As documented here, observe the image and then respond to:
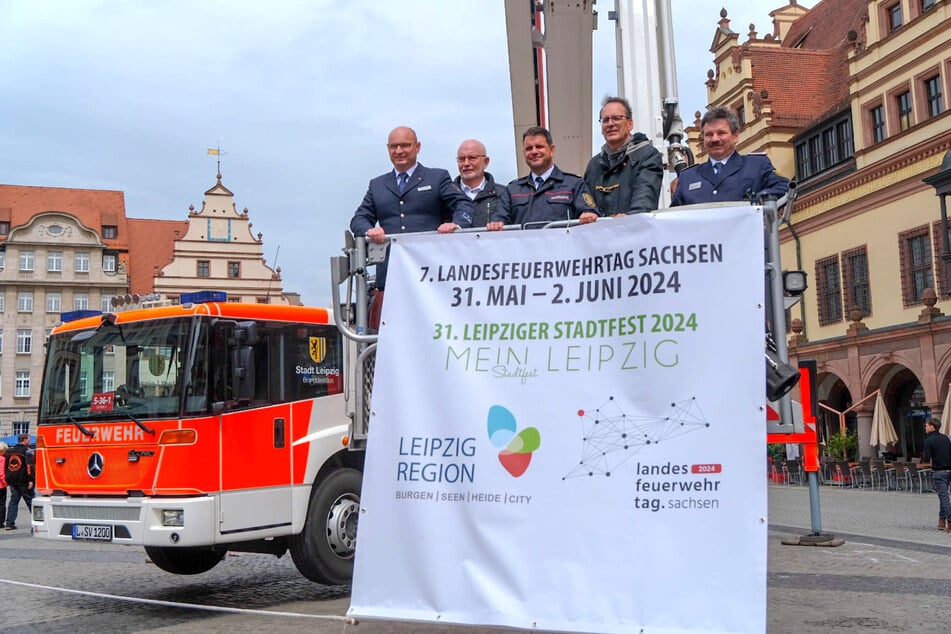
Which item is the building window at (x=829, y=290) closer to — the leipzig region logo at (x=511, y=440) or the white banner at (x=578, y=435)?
the white banner at (x=578, y=435)

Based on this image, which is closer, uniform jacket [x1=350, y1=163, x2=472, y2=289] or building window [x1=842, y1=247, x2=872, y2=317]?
uniform jacket [x1=350, y1=163, x2=472, y2=289]

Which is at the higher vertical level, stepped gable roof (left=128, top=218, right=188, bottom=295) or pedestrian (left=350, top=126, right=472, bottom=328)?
stepped gable roof (left=128, top=218, right=188, bottom=295)

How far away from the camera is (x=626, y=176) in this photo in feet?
19.4

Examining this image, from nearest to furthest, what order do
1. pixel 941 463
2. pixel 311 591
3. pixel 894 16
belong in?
pixel 311 591 < pixel 941 463 < pixel 894 16

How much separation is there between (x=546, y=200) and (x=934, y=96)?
28.3m

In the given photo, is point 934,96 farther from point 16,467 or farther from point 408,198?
point 408,198

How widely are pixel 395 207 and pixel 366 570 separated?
280 centimetres

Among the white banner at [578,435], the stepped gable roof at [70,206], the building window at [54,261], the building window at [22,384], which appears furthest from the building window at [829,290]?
the building window at [22,384]

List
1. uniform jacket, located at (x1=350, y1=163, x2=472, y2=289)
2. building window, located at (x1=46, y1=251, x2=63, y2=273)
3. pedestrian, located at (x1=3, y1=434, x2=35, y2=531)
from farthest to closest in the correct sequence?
building window, located at (x1=46, y1=251, x2=63, y2=273) < pedestrian, located at (x1=3, y1=434, x2=35, y2=531) < uniform jacket, located at (x1=350, y1=163, x2=472, y2=289)

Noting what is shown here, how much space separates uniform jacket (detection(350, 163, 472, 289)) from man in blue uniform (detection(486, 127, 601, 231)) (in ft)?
2.06

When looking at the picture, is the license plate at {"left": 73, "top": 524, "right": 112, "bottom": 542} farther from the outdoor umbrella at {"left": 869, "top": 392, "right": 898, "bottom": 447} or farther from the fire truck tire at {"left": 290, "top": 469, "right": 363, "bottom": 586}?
the outdoor umbrella at {"left": 869, "top": 392, "right": 898, "bottom": 447}

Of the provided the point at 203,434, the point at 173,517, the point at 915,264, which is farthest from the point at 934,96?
the point at 173,517

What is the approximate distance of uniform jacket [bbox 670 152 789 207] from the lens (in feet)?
19.0

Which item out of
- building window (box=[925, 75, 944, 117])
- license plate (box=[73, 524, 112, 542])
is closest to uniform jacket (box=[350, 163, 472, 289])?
license plate (box=[73, 524, 112, 542])
